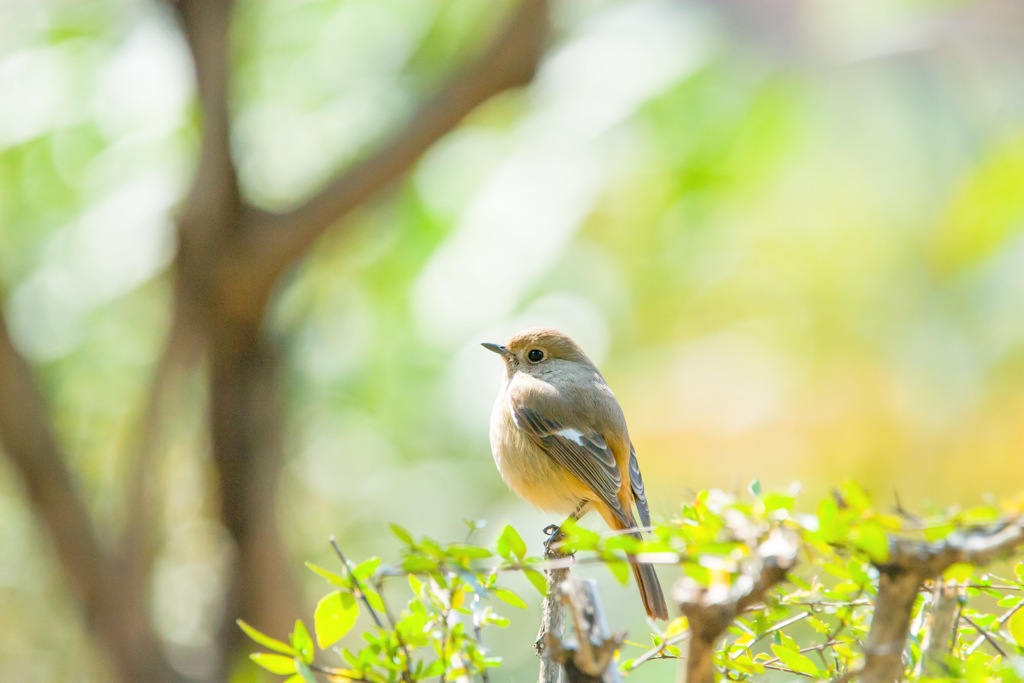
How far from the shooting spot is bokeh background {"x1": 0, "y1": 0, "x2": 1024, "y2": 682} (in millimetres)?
4480

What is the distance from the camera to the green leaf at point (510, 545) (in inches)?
42.5

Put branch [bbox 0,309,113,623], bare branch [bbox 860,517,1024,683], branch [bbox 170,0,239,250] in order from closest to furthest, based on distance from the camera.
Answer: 1. bare branch [bbox 860,517,1024,683]
2. branch [bbox 170,0,239,250]
3. branch [bbox 0,309,113,623]

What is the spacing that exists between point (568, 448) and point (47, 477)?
2.39 metres

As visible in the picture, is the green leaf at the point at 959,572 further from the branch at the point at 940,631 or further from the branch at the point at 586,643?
the branch at the point at 586,643

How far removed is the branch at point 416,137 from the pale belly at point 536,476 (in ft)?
4.89

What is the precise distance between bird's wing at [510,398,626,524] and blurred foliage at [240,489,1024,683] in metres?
1.25

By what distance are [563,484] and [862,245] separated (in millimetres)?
3096

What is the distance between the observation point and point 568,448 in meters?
2.67

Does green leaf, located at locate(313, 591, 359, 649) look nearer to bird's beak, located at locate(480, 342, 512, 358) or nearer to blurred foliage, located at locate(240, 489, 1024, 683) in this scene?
blurred foliage, located at locate(240, 489, 1024, 683)

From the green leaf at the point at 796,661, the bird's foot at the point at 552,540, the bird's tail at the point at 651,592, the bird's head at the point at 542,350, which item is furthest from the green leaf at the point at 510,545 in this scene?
the bird's head at the point at 542,350

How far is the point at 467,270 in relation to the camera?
4.57 metres

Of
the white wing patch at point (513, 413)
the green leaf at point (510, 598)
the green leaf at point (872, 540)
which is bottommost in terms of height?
the green leaf at point (510, 598)

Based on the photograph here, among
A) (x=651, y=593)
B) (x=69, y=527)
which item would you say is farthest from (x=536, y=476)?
(x=69, y=527)

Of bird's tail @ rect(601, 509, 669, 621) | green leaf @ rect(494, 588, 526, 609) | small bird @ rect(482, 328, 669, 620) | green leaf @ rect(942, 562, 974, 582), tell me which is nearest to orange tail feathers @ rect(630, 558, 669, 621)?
bird's tail @ rect(601, 509, 669, 621)
